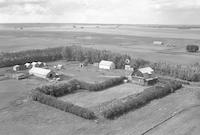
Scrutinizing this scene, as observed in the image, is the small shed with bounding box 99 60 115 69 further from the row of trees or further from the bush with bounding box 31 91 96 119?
the bush with bounding box 31 91 96 119

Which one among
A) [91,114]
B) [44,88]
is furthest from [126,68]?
[91,114]

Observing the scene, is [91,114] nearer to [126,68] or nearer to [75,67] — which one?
[126,68]

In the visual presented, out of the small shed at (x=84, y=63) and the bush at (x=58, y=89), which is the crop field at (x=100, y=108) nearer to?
the bush at (x=58, y=89)

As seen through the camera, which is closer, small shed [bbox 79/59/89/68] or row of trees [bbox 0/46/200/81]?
row of trees [bbox 0/46/200/81]

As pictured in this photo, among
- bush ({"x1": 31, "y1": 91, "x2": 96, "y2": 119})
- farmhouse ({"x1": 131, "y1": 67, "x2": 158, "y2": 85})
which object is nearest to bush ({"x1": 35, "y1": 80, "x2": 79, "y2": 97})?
bush ({"x1": 31, "y1": 91, "x2": 96, "y2": 119})

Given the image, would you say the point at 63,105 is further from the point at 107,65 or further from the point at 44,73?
the point at 107,65

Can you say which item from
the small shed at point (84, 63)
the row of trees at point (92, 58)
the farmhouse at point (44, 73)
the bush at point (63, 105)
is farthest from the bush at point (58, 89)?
the small shed at point (84, 63)
